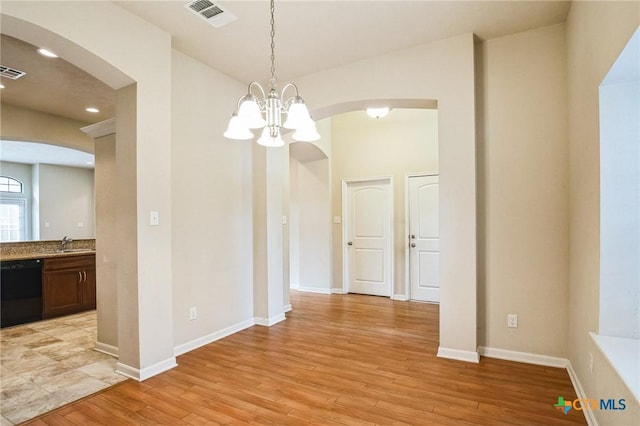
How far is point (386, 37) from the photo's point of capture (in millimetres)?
3152

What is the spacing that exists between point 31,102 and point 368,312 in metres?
5.50

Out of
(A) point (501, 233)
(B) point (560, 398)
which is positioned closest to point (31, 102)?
(A) point (501, 233)

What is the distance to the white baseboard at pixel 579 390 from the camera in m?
2.01

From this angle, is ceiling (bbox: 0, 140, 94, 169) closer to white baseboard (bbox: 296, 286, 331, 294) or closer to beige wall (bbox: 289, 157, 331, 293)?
beige wall (bbox: 289, 157, 331, 293)

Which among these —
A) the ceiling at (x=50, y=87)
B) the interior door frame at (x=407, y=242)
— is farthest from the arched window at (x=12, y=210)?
the interior door frame at (x=407, y=242)

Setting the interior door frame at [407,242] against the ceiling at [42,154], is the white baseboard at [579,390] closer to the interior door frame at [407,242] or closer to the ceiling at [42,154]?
the interior door frame at [407,242]

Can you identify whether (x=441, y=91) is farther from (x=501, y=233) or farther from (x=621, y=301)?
(x=621, y=301)

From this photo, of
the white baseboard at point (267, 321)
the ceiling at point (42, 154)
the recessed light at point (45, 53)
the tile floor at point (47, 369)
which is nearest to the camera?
the tile floor at point (47, 369)

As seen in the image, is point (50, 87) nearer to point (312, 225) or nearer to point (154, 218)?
point (154, 218)

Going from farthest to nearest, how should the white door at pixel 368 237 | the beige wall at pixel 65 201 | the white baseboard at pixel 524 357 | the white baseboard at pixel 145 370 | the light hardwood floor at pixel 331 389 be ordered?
the beige wall at pixel 65 201 < the white door at pixel 368 237 < the white baseboard at pixel 524 357 < the white baseboard at pixel 145 370 < the light hardwood floor at pixel 331 389

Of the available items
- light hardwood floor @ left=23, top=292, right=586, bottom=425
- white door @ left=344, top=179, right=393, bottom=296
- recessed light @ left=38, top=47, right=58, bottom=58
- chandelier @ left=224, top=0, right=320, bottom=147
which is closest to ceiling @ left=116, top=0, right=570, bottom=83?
recessed light @ left=38, top=47, right=58, bottom=58

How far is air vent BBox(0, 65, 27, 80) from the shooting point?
335 centimetres

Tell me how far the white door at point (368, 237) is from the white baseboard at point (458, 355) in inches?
100

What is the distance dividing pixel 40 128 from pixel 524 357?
6762 mm
